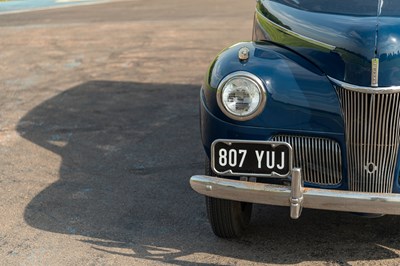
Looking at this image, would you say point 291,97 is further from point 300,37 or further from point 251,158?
point 300,37

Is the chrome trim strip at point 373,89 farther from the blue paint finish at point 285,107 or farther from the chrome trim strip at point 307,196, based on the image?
the chrome trim strip at point 307,196

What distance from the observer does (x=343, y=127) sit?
351 centimetres

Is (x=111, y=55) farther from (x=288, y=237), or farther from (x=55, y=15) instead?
(x=288, y=237)

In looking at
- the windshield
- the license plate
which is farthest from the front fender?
the windshield

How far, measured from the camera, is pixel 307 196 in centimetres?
337

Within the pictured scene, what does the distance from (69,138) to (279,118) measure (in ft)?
9.65

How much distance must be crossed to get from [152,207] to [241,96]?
1.27 metres

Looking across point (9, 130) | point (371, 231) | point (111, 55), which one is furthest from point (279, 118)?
point (111, 55)

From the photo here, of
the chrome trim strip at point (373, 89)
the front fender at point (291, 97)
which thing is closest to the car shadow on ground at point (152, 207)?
the front fender at point (291, 97)

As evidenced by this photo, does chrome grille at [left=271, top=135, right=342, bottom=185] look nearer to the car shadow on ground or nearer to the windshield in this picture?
the car shadow on ground

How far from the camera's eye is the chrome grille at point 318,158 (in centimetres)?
353

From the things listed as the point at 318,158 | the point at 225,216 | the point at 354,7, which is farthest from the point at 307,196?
the point at 354,7

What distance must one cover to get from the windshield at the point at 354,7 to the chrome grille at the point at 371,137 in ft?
1.65

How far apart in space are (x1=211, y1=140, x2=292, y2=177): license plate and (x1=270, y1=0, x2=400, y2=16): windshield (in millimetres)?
884
